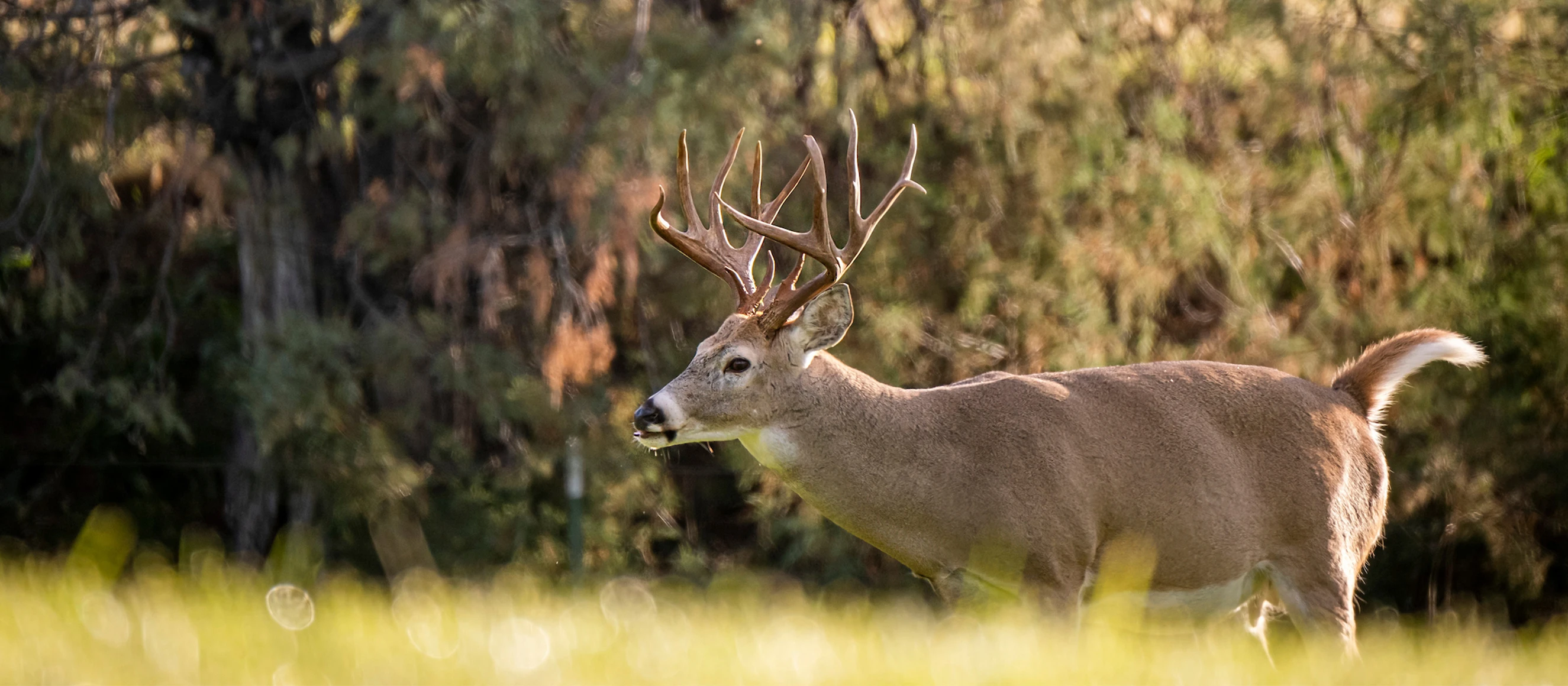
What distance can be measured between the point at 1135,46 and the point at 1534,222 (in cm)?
302

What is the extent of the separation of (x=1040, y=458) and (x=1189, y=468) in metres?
0.63

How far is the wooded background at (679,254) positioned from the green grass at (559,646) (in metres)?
6.53

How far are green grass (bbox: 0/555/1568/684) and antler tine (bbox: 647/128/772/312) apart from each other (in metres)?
2.08

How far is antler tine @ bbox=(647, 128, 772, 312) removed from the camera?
249 inches

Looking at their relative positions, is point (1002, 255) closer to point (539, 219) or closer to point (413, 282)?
point (539, 219)

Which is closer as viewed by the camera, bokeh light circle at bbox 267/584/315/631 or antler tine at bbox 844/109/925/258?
bokeh light circle at bbox 267/584/315/631

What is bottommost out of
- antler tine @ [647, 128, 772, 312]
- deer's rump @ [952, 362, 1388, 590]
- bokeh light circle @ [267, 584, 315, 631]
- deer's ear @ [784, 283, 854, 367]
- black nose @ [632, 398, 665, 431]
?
deer's rump @ [952, 362, 1388, 590]

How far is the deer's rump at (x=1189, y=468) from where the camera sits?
5723 mm

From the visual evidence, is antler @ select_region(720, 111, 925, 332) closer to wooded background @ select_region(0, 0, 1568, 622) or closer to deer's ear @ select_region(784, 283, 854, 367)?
deer's ear @ select_region(784, 283, 854, 367)

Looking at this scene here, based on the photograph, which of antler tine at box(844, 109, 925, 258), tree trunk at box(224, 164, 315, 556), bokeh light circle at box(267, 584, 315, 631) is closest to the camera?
bokeh light circle at box(267, 584, 315, 631)

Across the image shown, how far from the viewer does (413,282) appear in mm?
11055

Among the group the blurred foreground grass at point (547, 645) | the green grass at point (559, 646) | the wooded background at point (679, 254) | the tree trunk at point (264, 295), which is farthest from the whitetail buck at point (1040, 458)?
the tree trunk at point (264, 295)

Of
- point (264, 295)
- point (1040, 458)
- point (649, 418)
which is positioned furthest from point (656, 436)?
point (264, 295)

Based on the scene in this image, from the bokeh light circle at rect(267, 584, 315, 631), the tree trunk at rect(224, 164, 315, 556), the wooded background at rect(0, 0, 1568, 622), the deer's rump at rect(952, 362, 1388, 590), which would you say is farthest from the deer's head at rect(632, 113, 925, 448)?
the tree trunk at rect(224, 164, 315, 556)
